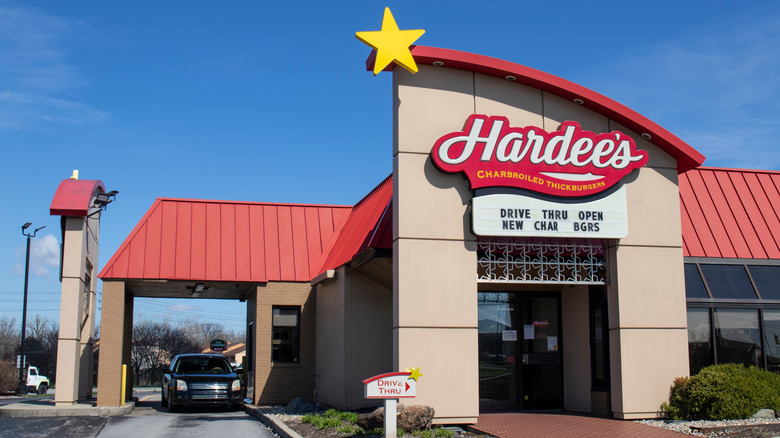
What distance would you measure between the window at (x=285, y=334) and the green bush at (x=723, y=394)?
10407mm

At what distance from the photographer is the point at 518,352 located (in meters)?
15.3

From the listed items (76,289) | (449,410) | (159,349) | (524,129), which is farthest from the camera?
(159,349)

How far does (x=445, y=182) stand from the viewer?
42.6 feet

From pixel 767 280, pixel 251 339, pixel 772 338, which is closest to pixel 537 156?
pixel 767 280

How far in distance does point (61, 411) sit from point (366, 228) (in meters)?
8.39

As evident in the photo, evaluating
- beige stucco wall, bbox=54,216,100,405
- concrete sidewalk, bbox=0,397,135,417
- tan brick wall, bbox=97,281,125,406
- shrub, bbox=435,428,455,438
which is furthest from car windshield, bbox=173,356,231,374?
shrub, bbox=435,428,455,438

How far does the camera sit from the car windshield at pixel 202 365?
19.5 meters

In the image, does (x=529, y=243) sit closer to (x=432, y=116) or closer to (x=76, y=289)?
(x=432, y=116)

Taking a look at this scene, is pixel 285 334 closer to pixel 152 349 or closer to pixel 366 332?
pixel 366 332

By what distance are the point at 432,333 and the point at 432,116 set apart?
12.7 feet

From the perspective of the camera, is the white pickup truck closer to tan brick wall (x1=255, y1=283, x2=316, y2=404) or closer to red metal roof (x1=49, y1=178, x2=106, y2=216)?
red metal roof (x1=49, y1=178, x2=106, y2=216)

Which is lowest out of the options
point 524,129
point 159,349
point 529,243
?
point 159,349

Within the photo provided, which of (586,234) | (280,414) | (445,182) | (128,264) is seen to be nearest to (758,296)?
(586,234)

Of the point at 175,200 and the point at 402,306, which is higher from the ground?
the point at 175,200
